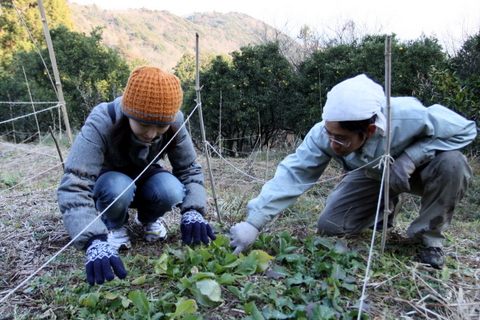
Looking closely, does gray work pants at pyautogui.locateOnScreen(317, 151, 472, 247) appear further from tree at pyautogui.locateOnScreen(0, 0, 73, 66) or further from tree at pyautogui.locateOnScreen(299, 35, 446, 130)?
tree at pyautogui.locateOnScreen(0, 0, 73, 66)

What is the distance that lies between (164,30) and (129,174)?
49.6 meters

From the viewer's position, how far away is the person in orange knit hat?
1578mm

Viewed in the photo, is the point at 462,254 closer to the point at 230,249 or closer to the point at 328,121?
the point at 328,121

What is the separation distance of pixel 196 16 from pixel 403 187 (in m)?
58.5

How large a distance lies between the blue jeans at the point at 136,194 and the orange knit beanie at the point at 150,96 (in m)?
0.48

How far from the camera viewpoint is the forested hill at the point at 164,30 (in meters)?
39.7

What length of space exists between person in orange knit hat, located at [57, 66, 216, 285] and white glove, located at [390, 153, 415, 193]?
1042mm

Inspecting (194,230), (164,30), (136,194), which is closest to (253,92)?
(136,194)

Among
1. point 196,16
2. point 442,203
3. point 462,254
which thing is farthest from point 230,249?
point 196,16

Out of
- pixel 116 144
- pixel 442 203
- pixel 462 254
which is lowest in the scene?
pixel 462 254

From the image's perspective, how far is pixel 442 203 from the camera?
2.03 meters

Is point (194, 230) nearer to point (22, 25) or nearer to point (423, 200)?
point (423, 200)

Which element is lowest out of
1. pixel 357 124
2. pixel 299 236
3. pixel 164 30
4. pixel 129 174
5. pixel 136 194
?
pixel 299 236

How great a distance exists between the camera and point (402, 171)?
1.91 m
